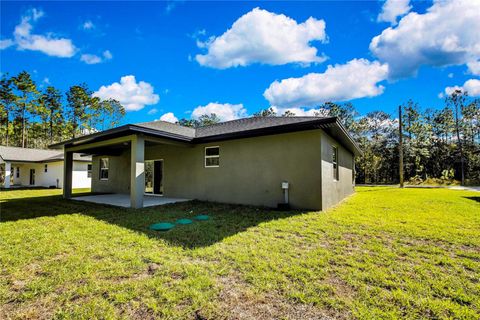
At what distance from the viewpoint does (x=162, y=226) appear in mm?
5059

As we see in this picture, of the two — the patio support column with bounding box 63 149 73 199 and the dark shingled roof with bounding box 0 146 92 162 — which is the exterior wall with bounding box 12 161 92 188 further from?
the patio support column with bounding box 63 149 73 199

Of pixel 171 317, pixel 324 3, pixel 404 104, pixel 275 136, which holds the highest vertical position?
pixel 404 104

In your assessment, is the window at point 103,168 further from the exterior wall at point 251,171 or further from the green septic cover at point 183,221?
the green septic cover at point 183,221

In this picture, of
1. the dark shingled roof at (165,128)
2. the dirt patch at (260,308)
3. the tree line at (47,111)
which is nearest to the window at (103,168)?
the dark shingled roof at (165,128)

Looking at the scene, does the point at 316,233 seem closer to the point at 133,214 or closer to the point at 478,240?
the point at 478,240


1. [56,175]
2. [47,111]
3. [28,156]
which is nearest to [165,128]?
[56,175]

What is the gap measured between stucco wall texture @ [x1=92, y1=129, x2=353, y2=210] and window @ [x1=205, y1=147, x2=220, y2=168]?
0.56 ft

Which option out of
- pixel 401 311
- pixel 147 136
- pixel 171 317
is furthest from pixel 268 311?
pixel 147 136

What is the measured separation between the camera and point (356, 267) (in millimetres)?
2998

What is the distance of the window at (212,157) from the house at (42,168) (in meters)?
14.4

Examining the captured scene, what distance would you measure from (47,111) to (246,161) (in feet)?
99.4

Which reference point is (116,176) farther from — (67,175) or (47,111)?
(47,111)

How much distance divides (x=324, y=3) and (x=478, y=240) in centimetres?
812

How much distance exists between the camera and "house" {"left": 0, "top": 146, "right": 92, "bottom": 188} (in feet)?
59.9
